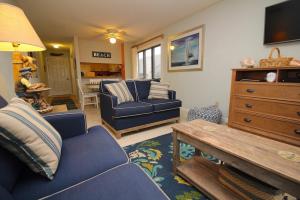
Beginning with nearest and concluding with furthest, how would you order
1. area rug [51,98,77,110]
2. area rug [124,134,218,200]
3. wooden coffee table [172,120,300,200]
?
wooden coffee table [172,120,300,200], area rug [124,134,218,200], area rug [51,98,77,110]

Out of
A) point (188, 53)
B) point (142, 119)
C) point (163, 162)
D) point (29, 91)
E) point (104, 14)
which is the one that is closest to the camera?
point (29, 91)

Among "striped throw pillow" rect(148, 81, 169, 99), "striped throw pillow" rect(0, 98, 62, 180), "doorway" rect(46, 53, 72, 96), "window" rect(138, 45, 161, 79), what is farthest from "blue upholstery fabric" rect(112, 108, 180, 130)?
"doorway" rect(46, 53, 72, 96)

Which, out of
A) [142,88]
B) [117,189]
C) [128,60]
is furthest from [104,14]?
[117,189]

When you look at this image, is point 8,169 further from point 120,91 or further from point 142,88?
point 142,88

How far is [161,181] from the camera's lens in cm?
136

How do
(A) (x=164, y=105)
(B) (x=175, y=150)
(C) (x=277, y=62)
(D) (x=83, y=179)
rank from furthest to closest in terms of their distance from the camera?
(A) (x=164, y=105), (C) (x=277, y=62), (B) (x=175, y=150), (D) (x=83, y=179)

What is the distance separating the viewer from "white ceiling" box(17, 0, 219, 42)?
9.18ft

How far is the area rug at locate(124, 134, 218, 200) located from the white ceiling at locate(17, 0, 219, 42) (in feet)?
8.33

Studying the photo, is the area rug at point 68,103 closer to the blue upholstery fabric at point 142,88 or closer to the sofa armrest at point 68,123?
the blue upholstery fabric at point 142,88

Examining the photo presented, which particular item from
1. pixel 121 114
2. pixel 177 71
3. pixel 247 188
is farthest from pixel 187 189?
pixel 177 71

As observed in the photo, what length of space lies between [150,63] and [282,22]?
3761 millimetres

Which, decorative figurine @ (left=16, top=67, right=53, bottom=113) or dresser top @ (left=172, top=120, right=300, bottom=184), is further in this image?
decorative figurine @ (left=16, top=67, right=53, bottom=113)

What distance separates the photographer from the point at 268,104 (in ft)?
6.32

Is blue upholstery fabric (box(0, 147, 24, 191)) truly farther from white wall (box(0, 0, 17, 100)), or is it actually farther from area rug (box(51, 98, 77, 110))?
area rug (box(51, 98, 77, 110))
